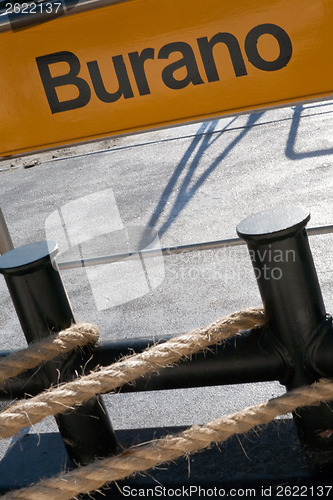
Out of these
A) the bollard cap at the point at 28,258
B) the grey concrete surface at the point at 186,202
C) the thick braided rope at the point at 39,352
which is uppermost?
the bollard cap at the point at 28,258

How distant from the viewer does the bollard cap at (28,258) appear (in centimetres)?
119

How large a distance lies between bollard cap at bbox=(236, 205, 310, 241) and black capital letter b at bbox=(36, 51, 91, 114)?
1.27 ft

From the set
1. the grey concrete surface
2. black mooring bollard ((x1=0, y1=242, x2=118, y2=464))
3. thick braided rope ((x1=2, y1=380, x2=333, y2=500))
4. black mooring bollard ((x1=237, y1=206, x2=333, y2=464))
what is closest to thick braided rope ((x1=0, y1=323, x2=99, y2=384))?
black mooring bollard ((x1=0, y1=242, x2=118, y2=464))

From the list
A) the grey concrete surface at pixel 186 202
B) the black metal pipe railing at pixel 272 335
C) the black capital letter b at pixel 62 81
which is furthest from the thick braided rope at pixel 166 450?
the grey concrete surface at pixel 186 202

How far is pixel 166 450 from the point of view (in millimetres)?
1095

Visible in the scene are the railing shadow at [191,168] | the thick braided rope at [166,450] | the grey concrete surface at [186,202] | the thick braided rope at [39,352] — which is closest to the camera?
the thick braided rope at [166,450]

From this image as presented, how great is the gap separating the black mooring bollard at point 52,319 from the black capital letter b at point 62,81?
26 centimetres

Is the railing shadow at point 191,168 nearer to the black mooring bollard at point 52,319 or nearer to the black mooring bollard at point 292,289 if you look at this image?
the black mooring bollard at point 52,319

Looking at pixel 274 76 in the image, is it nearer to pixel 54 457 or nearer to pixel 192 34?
pixel 192 34

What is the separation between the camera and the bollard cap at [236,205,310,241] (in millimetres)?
1075

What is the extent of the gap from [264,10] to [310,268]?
441 mm

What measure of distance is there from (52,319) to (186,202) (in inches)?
133

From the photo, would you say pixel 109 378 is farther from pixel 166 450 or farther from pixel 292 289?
pixel 292 289

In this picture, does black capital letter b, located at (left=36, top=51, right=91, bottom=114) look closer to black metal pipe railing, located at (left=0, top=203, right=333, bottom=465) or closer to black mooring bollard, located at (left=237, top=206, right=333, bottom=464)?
black metal pipe railing, located at (left=0, top=203, right=333, bottom=465)
